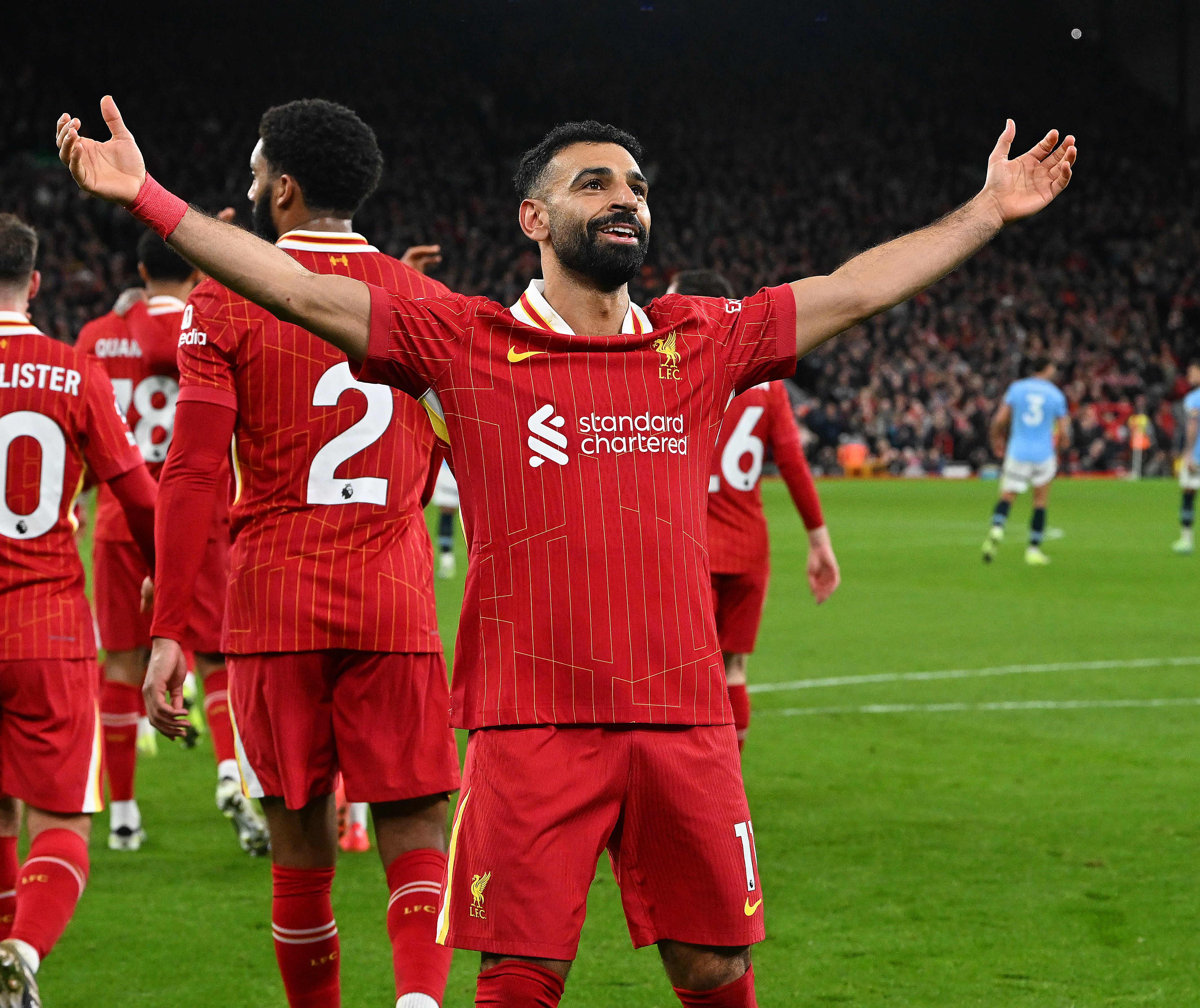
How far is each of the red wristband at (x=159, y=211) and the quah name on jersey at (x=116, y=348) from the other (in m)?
4.42

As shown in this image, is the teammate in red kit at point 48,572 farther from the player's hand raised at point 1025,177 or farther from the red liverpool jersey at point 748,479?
the red liverpool jersey at point 748,479

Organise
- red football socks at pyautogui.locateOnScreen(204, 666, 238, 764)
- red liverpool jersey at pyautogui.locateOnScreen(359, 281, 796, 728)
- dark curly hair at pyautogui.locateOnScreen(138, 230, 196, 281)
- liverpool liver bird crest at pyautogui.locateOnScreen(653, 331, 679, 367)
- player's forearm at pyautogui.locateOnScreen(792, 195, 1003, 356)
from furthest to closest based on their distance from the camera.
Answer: dark curly hair at pyautogui.locateOnScreen(138, 230, 196, 281), red football socks at pyautogui.locateOnScreen(204, 666, 238, 764), player's forearm at pyautogui.locateOnScreen(792, 195, 1003, 356), liverpool liver bird crest at pyautogui.locateOnScreen(653, 331, 679, 367), red liverpool jersey at pyautogui.locateOnScreen(359, 281, 796, 728)

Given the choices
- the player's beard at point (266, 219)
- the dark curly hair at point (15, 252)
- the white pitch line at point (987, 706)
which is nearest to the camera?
the player's beard at point (266, 219)

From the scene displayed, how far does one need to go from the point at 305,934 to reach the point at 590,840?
118cm

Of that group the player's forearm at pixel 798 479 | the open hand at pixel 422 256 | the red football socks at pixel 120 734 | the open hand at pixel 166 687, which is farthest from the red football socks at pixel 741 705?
the open hand at pixel 166 687

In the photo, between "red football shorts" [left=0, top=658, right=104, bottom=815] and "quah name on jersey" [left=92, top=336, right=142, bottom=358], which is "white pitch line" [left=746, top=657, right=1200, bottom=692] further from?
"red football shorts" [left=0, top=658, right=104, bottom=815]

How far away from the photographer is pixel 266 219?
4.01 m

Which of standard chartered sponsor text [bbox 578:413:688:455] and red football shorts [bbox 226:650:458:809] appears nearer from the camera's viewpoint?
standard chartered sponsor text [bbox 578:413:688:455]


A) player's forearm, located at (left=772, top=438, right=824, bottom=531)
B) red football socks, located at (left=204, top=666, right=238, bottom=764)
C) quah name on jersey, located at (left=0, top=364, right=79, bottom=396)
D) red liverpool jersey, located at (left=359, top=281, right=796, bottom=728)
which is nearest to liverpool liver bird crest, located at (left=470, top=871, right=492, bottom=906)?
red liverpool jersey, located at (left=359, top=281, right=796, bottom=728)

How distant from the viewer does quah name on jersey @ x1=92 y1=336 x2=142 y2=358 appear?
7.03 meters

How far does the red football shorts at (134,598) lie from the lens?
6371mm

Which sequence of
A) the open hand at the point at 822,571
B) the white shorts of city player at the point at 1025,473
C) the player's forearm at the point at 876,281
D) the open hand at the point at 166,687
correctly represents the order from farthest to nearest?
the white shorts of city player at the point at 1025,473 → the open hand at the point at 822,571 → the open hand at the point at 166,687 → the player's forearm at the point at 876,281

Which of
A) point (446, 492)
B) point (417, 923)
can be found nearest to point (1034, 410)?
point (446, 492)

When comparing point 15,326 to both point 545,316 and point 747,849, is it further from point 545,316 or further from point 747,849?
point 747,849
